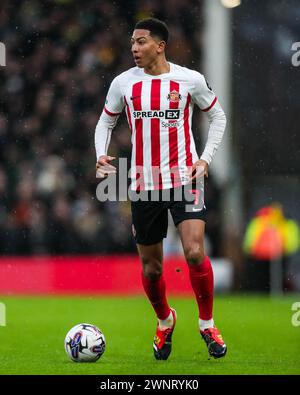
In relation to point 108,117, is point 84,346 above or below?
below

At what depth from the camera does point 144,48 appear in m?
7.05

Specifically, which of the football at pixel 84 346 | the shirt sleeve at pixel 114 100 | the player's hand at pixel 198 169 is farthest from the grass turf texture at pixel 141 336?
the shirt sleeve at pixel 114 100

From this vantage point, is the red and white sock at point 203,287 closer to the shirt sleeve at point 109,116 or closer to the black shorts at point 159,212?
the black shorts at point 159,212

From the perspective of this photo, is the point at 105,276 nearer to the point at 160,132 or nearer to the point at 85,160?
the point at 85,160

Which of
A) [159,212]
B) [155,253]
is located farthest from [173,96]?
[155,253]

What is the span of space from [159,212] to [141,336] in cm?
217

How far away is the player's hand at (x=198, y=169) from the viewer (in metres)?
6.91

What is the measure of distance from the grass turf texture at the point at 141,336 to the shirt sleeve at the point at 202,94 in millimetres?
1684

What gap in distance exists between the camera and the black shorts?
6977 millimetres

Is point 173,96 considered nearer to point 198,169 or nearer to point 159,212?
point 198,169

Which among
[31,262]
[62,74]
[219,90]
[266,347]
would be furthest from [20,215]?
[266,347]

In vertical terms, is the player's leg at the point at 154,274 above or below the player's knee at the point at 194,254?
below

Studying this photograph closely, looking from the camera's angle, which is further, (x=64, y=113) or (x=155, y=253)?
(x=64, y=113)

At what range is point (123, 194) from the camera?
48.9ft
